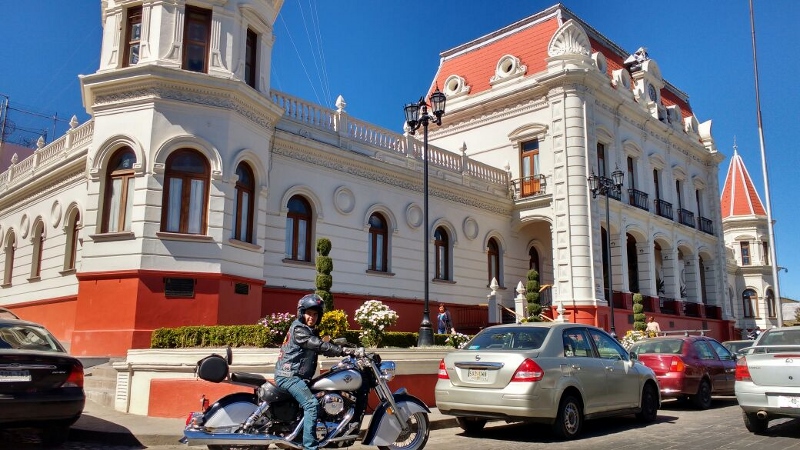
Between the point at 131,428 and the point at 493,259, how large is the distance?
19730mm

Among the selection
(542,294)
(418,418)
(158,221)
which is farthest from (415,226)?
(418,418)

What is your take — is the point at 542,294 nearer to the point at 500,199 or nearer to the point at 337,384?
the point at 500,199

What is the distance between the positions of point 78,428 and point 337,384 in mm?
4778

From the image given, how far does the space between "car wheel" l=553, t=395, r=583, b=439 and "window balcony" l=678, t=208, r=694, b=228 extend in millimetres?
28129

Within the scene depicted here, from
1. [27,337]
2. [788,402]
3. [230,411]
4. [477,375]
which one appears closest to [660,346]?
[788,402]

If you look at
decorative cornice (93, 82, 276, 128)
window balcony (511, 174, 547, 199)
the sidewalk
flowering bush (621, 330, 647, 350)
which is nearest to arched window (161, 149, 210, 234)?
decorative cornice (93, 82, 276, 128)

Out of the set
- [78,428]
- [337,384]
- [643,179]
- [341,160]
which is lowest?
[78,428]

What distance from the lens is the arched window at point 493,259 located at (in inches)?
1057

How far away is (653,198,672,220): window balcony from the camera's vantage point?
32062mm

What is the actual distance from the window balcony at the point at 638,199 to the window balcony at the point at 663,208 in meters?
1.58

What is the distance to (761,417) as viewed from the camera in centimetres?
938

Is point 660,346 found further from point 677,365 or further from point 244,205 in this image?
point 244,205

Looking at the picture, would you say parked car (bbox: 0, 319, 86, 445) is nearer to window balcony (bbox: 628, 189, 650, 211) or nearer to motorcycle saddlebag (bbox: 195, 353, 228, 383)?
motorcycle saddlebag (bbox: 195, 353, 228, 383)

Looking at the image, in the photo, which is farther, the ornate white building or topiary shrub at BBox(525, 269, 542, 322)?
topiary shrub at BBox(525, 269, 542, 322)
